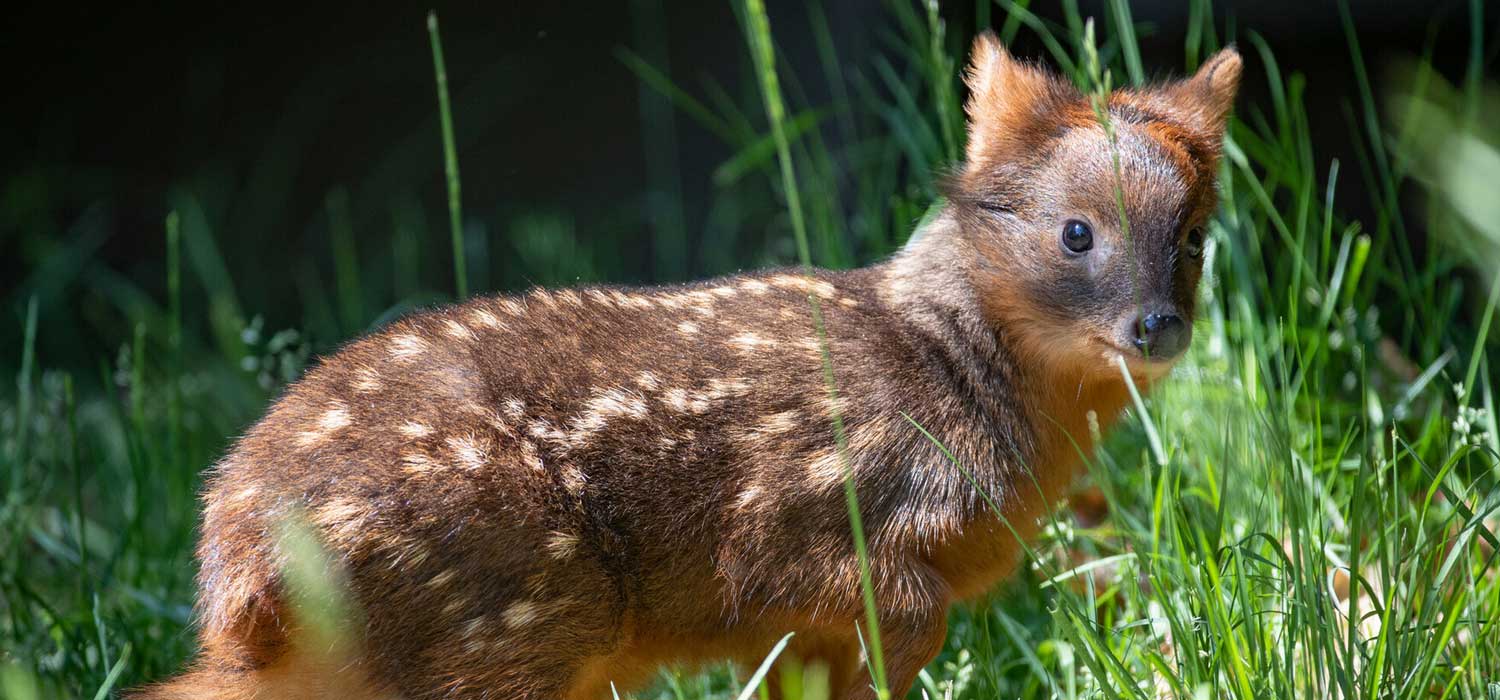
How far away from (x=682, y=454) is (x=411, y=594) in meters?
0.63

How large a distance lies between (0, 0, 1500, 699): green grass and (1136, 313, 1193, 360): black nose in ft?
0.60

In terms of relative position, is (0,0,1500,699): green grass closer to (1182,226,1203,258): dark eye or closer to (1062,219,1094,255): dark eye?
(1182,226,1203,258): dark eye

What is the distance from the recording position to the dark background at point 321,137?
6566 millimetres

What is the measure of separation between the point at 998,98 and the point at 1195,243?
0.59m

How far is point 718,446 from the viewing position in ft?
10.1

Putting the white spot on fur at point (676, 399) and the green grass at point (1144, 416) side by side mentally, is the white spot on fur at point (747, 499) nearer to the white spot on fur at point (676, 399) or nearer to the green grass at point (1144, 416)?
the white spot on fur at point (676, 399)

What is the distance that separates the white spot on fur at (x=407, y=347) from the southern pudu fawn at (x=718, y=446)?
0.7 inches

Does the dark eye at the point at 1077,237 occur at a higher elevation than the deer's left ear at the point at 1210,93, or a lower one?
lower

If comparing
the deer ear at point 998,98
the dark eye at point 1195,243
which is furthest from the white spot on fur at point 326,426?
the dark eye at point 1195,243

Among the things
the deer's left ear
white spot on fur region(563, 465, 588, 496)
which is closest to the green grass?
the deer's left ear

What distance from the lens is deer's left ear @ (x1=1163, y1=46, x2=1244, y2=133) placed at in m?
3.46

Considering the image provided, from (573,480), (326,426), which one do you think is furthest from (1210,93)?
(326,426)

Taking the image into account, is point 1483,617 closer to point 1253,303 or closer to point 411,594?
point 1253,303

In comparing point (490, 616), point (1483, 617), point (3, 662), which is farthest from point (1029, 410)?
point (3, 662)
